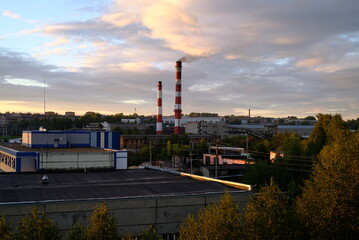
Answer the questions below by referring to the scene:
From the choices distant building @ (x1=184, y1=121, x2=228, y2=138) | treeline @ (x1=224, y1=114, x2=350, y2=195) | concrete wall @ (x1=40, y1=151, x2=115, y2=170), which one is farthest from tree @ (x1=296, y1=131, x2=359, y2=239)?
distant building @ (x1=184, y1=121, x2=228, y2=138)

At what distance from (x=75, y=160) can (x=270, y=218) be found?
92.4 ft

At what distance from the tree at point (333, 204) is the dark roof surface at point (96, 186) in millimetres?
6067

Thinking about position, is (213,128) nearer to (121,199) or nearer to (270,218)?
(121,199)

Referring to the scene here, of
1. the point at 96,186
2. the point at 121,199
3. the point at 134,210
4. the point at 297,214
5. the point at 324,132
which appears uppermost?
the point at 324,132

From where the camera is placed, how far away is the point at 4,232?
→ 39.2 ft

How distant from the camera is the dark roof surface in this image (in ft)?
70.0

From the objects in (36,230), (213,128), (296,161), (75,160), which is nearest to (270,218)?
(36,230)

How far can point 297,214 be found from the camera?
1695 centimetres

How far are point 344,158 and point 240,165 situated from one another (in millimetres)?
34615

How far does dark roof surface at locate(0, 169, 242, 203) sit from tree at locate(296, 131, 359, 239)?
19.9ft

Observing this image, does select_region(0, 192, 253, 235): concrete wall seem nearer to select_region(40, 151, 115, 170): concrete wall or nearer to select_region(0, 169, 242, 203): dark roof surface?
Answer: select_region(0, 169, 242, 203): dark roof surface

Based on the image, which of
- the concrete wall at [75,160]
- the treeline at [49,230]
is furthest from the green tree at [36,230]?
the concrete wall at [75,160]

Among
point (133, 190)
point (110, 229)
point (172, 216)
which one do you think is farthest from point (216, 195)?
point (110, 229)

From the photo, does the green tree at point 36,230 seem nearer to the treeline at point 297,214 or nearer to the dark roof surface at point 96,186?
the treeline at point 297,214
